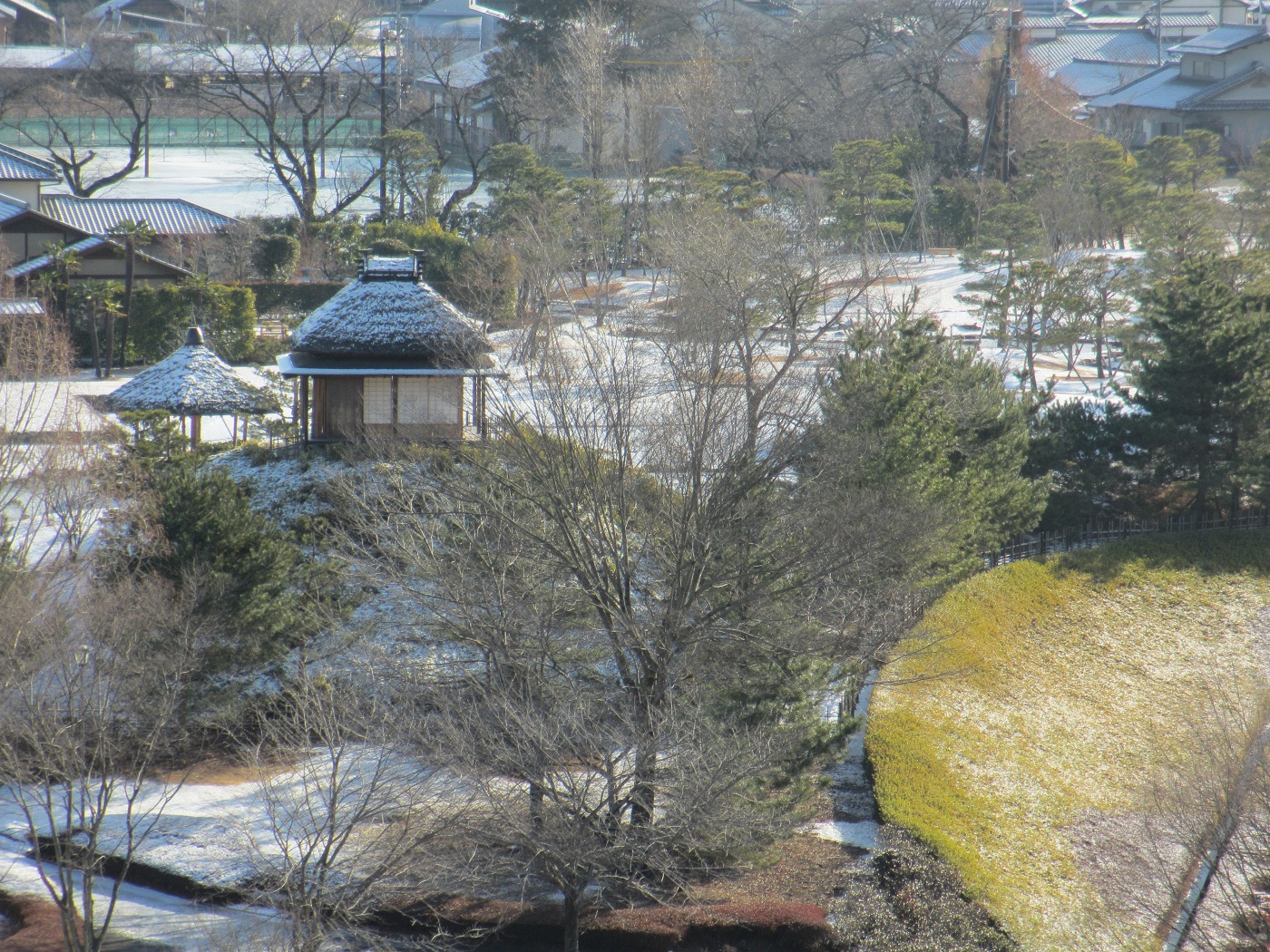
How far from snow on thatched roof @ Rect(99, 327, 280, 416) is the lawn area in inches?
498

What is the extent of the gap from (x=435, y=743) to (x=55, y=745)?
353 cm

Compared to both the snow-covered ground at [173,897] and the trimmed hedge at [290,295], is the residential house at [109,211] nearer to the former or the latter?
the trimmed hedge at [290,295]

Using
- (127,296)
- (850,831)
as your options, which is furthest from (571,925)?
(127,296)

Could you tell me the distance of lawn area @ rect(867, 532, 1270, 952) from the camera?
15508mm

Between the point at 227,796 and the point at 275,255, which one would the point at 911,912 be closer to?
the point at 227,796

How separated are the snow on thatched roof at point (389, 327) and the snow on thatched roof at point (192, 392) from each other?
2.72 m

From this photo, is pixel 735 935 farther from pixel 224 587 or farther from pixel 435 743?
pixel 224 587

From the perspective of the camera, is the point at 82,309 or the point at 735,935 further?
the point at 82,309

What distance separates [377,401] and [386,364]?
0.64 metres

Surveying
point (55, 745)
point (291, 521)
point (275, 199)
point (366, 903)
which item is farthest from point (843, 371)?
point (275, 199)

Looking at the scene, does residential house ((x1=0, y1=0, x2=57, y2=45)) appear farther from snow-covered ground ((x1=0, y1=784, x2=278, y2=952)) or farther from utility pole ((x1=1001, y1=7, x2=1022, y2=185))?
snow-covered ground ((x1=0, y1=784, x2=278, y2=952))

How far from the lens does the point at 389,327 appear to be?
68.4ft

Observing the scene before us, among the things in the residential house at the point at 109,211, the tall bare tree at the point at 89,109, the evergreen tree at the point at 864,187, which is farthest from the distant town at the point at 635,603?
the tall bare tree at the point at 89,109

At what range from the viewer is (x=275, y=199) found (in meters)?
51.9
